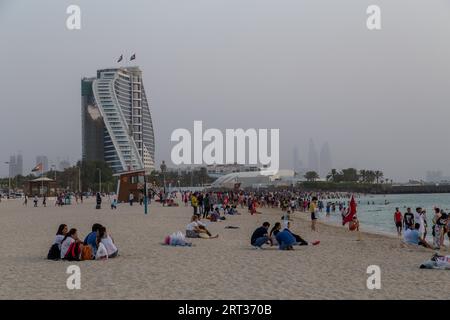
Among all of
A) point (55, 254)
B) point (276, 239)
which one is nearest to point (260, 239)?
point (276, 239)

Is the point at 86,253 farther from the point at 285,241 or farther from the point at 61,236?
the point at 285,241

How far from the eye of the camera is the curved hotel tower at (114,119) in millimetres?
157125

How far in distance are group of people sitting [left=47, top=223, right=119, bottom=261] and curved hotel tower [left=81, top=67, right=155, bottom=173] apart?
139551mm

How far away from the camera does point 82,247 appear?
10797 millimetres

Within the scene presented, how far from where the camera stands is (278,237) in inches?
500

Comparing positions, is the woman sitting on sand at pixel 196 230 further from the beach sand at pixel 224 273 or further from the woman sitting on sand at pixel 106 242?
the woman sitting on sand at pixel 106 242

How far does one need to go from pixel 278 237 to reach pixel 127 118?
6072 inches

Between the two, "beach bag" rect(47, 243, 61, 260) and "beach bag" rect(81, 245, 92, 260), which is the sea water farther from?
"beach bag" rect(47, 243, 61, 260)

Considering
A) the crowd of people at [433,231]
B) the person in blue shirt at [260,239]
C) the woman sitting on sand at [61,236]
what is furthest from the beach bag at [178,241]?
the crowd of people at [433,231]

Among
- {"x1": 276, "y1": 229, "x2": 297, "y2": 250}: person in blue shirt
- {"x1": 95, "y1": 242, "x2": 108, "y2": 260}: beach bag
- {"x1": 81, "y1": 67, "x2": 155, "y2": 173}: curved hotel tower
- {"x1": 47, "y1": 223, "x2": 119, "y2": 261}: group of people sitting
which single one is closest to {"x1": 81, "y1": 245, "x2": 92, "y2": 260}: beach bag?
{"x1": 47, "y1": 223, "x2": 119, "y2": 261}: group of people sitting

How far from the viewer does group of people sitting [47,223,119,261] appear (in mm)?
10750
